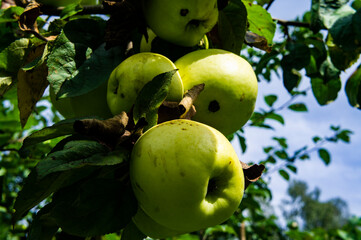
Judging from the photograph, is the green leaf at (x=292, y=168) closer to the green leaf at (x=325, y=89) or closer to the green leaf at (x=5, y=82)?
the green leaf at (x=325, y=89)

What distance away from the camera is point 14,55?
0.98 meters

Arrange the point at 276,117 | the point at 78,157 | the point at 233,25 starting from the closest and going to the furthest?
the point at 78,157, the point at 233,25, the point at 276,117

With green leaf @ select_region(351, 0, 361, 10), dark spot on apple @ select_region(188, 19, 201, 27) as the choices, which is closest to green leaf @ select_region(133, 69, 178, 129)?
dark spot on apple @ select_region(188, 19, 201, 27)

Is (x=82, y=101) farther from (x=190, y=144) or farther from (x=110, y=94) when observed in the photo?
(x=190, y=144)

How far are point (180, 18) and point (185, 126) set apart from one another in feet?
1.07

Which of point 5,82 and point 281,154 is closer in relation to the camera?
point 5,82

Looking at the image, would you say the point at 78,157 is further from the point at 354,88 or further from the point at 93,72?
the point at 354,88

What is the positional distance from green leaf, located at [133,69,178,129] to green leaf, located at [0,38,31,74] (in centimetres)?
48

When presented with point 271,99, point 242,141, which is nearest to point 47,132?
point 242,141

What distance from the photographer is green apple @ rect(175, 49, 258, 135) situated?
0.82 metres

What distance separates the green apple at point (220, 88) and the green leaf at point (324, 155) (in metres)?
3.09

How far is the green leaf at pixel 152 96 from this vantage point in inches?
27.6

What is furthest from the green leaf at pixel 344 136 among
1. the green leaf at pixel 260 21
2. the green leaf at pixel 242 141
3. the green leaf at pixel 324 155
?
the green leaf at pixel 260 21

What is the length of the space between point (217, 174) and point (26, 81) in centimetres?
59
